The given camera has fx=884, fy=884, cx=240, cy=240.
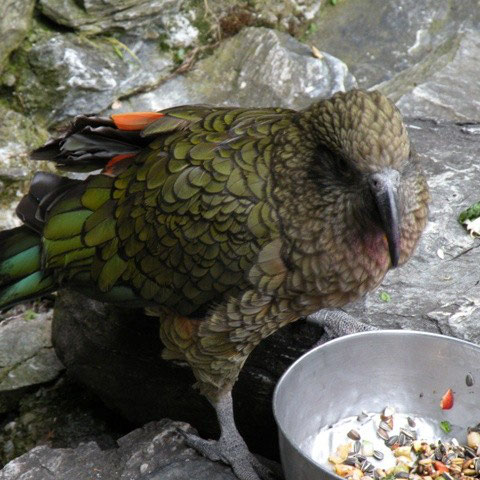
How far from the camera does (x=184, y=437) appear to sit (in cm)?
370

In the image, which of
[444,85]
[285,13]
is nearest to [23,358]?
[285,13]

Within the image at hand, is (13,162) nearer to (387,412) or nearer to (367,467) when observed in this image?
(387,412)

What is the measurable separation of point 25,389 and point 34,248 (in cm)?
124

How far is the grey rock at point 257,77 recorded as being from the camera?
19.0 ft

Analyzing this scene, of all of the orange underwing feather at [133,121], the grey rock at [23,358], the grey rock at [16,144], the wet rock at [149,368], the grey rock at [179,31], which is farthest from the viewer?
the grey rock at [179,31]

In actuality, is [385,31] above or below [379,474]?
above

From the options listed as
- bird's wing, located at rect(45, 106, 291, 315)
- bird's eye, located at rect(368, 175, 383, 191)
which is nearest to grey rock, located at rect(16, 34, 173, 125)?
bird's wing, located at rect(45, 106, 291, 315)

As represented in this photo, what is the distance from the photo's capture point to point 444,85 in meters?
6.16

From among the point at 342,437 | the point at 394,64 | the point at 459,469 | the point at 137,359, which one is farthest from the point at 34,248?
the point at 394,64

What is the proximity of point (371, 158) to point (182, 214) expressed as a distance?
0.85 metres

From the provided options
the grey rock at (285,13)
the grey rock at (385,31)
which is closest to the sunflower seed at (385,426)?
the grey rock at (385,31)

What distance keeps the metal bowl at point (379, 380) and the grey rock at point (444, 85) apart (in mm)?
2432

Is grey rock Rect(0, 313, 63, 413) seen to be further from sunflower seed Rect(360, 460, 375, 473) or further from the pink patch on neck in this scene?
the pink patch on neck

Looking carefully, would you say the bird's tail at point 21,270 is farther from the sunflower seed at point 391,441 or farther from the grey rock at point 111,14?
the grey rock at point 111,14
